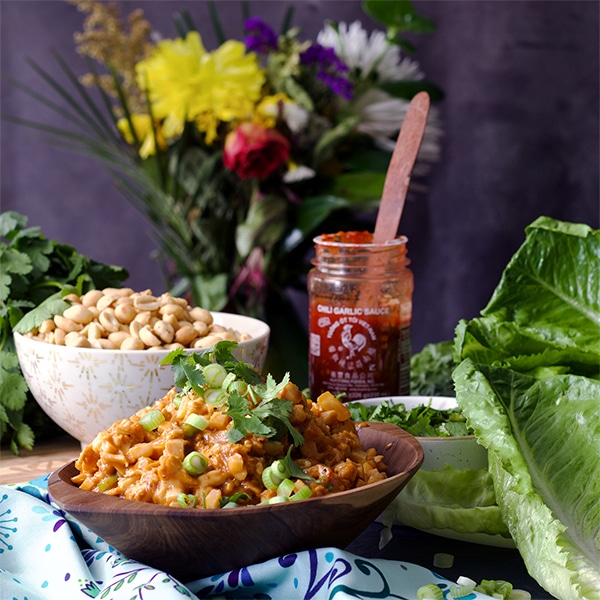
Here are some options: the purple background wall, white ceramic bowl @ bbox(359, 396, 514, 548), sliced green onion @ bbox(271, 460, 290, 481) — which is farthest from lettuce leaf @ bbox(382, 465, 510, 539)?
the purple background wall

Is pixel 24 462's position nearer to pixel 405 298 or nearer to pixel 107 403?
pixel 107 403

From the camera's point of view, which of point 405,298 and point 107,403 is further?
point 405,298

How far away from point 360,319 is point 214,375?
45 centimetres

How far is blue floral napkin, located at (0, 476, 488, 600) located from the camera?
0.87 meters

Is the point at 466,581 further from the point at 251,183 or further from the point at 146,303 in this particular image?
the point at 251,183

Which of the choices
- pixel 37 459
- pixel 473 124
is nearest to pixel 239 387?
pixel 37 459

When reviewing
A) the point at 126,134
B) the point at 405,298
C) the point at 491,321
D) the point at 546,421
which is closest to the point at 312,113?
the point at 126,134

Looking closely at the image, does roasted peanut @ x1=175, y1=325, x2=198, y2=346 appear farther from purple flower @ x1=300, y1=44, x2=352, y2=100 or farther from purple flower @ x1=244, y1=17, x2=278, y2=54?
purple flower @ x1=244, y1=17, x2=278, y2=54

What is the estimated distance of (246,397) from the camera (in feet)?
3.14

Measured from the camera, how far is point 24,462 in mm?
1452

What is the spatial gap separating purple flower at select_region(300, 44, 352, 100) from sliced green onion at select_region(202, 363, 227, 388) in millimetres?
1416

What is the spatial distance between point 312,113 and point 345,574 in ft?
5.47

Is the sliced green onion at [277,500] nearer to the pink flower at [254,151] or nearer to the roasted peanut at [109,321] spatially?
the roasted peanut at [109,321]

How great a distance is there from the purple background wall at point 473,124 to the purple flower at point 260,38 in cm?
89
